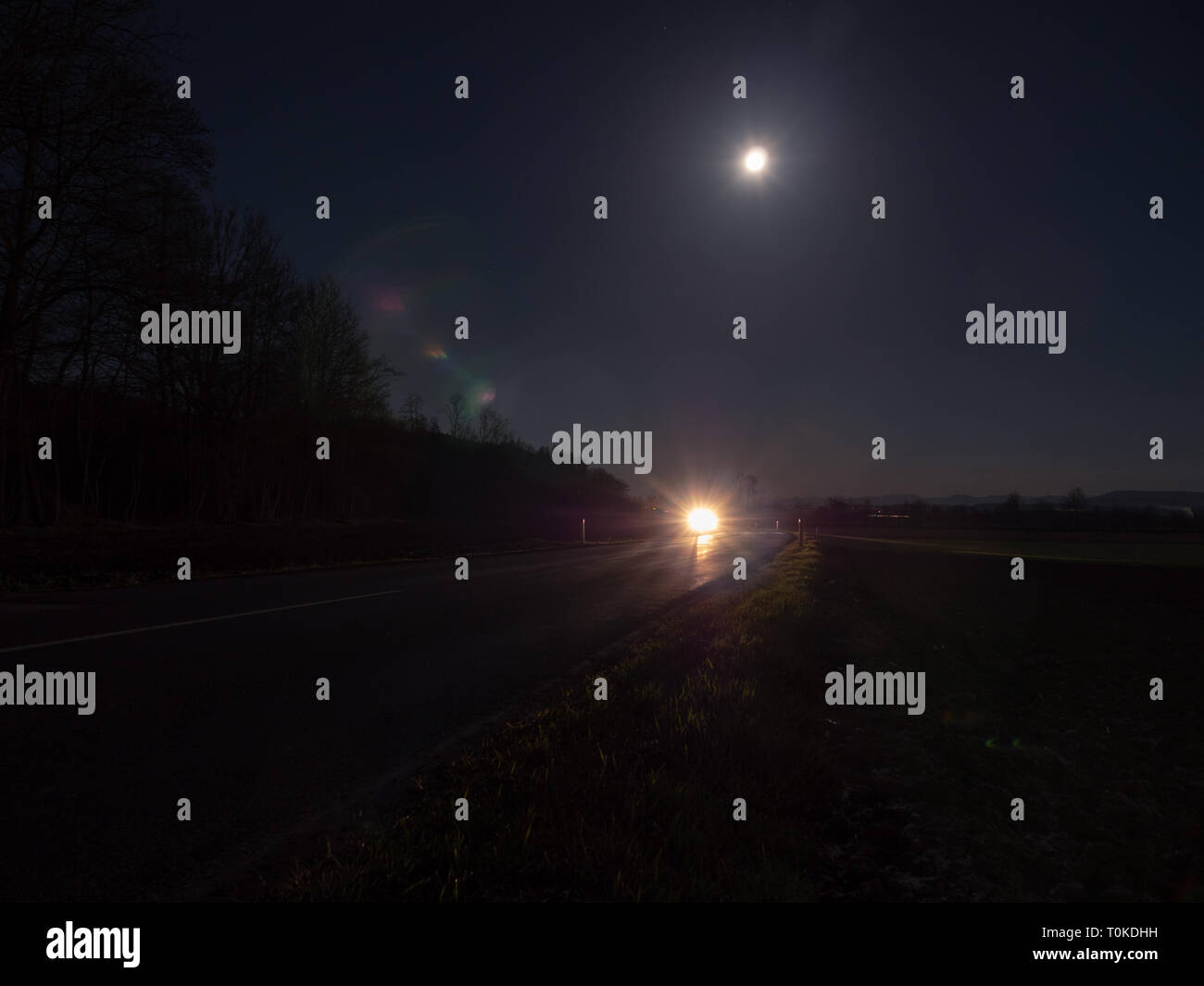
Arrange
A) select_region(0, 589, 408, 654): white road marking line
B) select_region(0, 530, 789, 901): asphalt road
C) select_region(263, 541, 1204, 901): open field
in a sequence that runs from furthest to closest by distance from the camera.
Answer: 1. select_region(0, 589, 408, 654): white road marking line
2. select_region(0, 530, 789, 901): asphalt road
3. select_region(263, 541, 1204, 901): open field

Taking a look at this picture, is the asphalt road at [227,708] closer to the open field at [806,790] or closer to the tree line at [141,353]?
the open field at [806,790]

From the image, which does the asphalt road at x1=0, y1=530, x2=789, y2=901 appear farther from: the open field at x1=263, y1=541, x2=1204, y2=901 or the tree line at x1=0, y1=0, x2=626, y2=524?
the tree line at x1=0, y1=0, x2=626, y2=524

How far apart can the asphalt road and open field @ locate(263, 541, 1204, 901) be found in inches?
19.7

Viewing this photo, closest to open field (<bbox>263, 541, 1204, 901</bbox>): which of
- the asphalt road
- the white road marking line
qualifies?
the asphalt road

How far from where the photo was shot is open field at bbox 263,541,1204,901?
8.65 feet

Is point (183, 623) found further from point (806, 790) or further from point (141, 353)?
point (141, 353)

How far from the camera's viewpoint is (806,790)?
11.8 ft

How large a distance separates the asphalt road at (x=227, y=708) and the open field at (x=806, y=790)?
19.7 inches

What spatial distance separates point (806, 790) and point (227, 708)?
177 inches

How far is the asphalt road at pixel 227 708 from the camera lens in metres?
2.74

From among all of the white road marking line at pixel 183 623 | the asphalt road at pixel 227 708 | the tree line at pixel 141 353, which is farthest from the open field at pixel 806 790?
the tree line at pixel 141 353

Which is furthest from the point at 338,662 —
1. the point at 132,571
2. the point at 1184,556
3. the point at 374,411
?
the point at 374,411

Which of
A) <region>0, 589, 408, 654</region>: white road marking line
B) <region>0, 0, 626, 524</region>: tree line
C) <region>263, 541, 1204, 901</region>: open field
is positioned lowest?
<region>263, 541, 1204, 901</region>: open field

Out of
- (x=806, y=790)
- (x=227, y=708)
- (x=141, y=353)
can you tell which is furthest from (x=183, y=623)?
(x=141, y=353)
